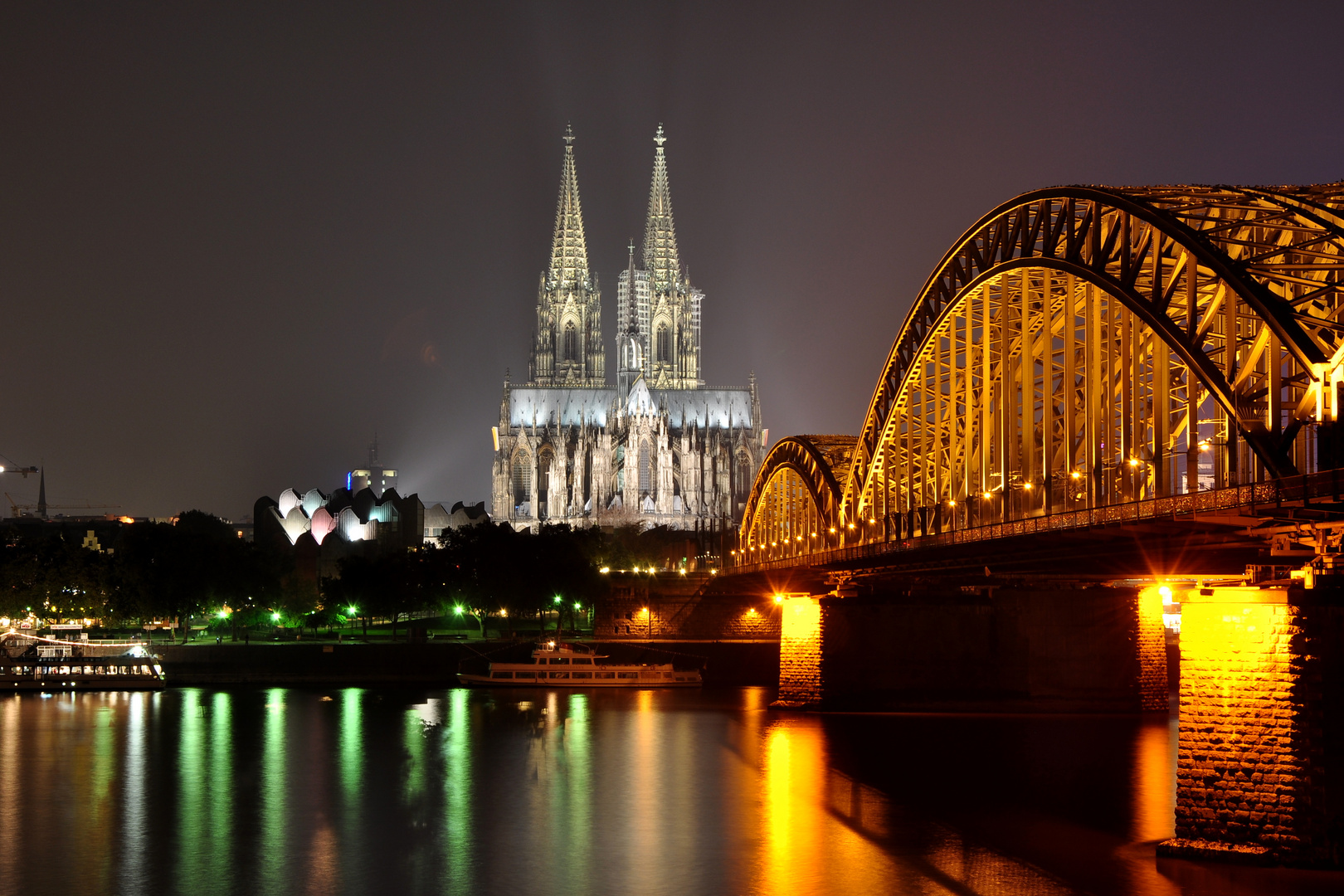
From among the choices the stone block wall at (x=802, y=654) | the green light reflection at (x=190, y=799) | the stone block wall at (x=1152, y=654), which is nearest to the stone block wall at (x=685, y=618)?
the stone block wall at (x=802, y=654)

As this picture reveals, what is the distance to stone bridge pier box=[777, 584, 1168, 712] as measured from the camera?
67750mm

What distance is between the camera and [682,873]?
123 ft

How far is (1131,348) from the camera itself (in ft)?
119

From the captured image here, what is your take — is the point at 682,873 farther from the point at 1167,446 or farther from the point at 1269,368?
the point at 1269,368

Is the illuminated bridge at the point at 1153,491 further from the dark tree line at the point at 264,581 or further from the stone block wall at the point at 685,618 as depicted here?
the dark tree line at the point at 264,581

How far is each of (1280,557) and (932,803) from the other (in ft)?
57.6

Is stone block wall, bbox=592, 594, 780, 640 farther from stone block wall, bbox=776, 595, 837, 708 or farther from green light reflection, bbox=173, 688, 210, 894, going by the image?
green light reflection, bbox=173, 688, 210, 894

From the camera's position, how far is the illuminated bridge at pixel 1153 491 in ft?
93.0

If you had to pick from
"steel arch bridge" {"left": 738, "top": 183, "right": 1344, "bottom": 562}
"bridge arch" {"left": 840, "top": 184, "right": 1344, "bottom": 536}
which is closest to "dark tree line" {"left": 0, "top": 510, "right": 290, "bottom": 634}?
"steel arch bridge" {"left": 738, "top": 183, "right": 1344, "bottom": 562}

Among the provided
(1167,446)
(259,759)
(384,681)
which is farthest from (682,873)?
(384,681)

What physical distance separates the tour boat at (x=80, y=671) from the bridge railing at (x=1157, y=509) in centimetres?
5221

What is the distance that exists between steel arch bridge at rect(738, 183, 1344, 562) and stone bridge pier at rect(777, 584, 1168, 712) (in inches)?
331

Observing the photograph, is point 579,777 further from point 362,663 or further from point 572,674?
point 362,663

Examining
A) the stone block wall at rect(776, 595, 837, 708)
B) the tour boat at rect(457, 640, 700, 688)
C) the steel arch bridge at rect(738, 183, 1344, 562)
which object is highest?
the steel arch bridge at rect(738, 183, 1344, 562)
